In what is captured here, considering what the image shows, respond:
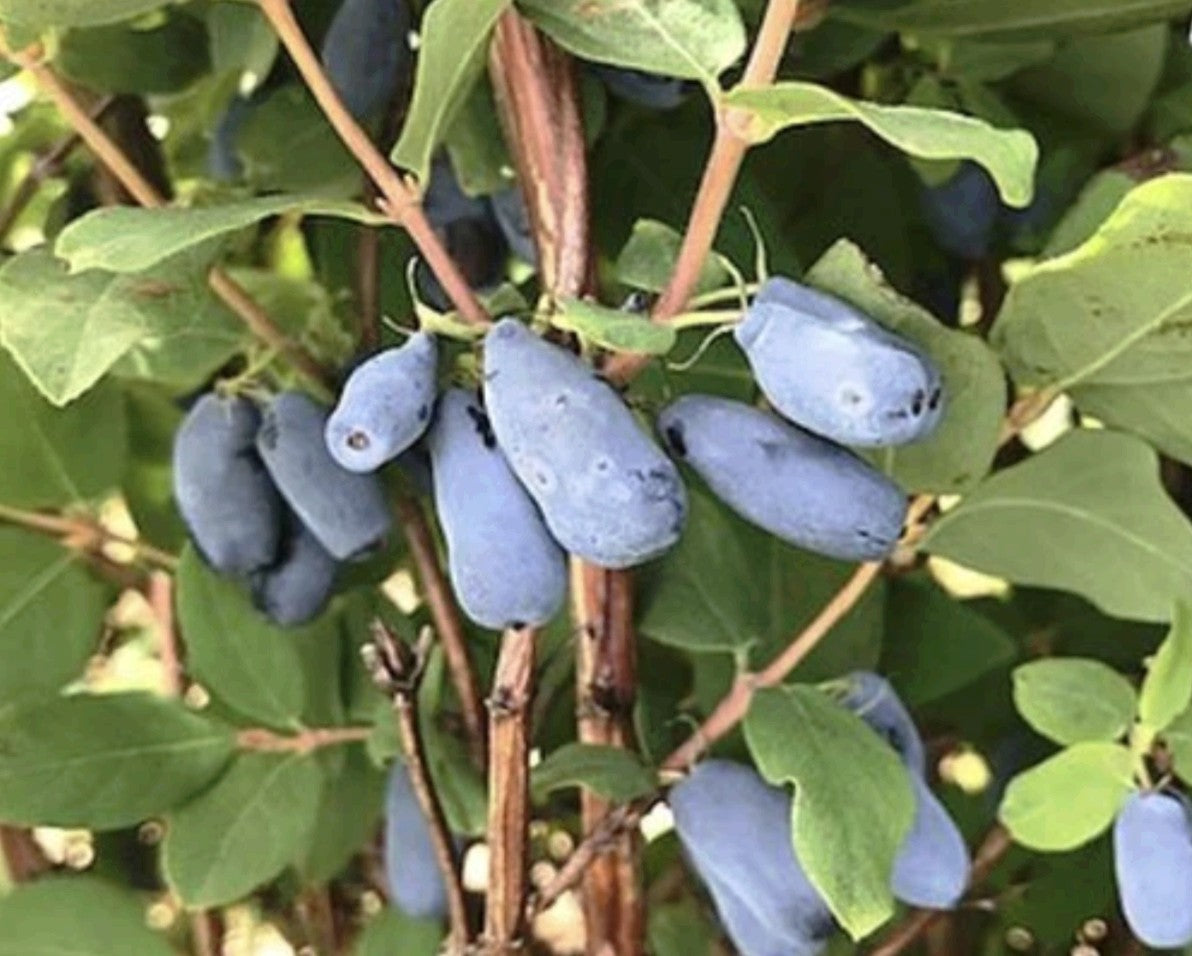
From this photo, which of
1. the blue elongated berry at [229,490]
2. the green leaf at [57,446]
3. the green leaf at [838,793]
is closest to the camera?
the green leaf at [838,793]

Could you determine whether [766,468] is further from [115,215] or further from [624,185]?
[624,185]

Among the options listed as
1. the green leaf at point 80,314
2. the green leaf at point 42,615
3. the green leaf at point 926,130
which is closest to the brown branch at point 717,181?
the green leaf at point 926,130

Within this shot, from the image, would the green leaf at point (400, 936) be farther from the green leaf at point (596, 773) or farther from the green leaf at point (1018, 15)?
the green leaf at point (1018, 15)

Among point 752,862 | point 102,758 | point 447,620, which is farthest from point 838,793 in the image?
point 102,758

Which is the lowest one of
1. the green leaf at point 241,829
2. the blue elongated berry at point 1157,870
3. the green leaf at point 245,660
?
the green leaf at point 241,829

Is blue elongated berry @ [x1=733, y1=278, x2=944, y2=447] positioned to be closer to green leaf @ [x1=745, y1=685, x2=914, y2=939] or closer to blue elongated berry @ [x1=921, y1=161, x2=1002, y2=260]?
green leaf @ [x1=745, y1=685, x2=914, y2=939]

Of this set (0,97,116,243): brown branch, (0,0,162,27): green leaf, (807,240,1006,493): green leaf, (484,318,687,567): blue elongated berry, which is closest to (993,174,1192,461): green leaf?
(807,240,1006,493): green leaf
